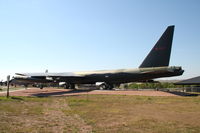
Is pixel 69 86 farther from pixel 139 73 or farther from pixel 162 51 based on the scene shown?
pixel 162 51

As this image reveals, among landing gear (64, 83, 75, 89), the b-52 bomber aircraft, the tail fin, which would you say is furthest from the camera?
landing gear (64, 83, 75, 89)

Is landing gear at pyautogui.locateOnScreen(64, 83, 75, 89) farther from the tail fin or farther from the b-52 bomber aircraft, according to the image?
the tail fin

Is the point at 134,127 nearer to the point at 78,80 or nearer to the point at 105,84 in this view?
the point at 105,84

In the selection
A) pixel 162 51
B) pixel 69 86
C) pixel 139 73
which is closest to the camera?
pixel 162 51

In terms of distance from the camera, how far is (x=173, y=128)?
26.3ft

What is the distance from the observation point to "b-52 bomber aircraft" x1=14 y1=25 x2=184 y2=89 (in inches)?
1176

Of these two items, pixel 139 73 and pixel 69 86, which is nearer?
pixel 139 73

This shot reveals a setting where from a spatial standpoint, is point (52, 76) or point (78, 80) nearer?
point (52, 76)

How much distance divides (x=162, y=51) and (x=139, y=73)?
5.74 m

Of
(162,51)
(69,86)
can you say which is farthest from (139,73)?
(69,86)

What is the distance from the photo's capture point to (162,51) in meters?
30.3

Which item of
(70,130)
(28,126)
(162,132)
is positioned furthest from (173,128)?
(28,126)

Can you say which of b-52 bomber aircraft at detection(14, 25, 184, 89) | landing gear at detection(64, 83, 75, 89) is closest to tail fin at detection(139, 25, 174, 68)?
b-52 bomber aircraft at detection(14, 25, 184, 89)

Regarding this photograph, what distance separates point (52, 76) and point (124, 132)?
33.6m
